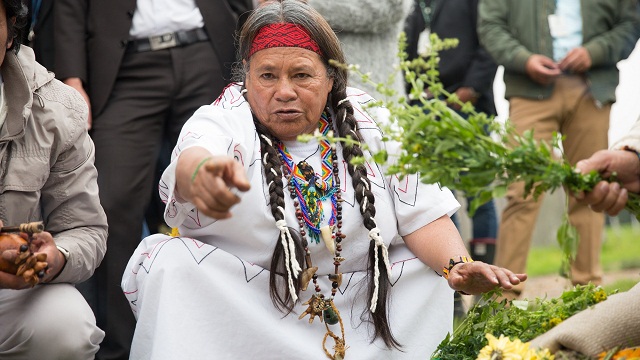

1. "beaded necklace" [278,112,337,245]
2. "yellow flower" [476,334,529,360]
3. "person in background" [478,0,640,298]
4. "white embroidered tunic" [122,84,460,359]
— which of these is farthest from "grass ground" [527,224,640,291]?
"yellow flower" [476,334,529,360]

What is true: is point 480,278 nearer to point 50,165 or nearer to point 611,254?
point 50,165

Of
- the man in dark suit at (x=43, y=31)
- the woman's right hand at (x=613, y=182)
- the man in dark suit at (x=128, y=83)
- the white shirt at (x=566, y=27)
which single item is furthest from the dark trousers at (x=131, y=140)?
the woman's right hand at (x=613, y=182)

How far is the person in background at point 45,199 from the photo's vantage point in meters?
3.50

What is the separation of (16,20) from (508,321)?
6.29ft

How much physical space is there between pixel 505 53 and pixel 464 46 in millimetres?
466

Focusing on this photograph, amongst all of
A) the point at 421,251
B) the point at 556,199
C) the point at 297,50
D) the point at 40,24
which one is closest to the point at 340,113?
the point at 297,50

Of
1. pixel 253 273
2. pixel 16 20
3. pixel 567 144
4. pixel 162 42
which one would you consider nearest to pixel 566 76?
pixel 567 144

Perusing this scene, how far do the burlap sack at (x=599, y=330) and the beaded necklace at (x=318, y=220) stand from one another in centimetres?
83

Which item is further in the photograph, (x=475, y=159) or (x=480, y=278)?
(x=480, y=278)

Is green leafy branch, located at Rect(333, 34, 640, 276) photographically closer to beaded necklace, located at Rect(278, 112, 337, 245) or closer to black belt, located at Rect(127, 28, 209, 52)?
beaded necklace, located at Rect(278, 112, 337, 245)

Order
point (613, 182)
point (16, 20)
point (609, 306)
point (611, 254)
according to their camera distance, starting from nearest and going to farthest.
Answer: point (613, 182) < point (609, 306) < point (16, 20) < point (611, 254)

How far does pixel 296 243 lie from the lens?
3654mm

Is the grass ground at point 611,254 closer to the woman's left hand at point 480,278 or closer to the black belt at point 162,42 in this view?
the black belt at point 162,42

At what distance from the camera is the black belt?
15.8ft
